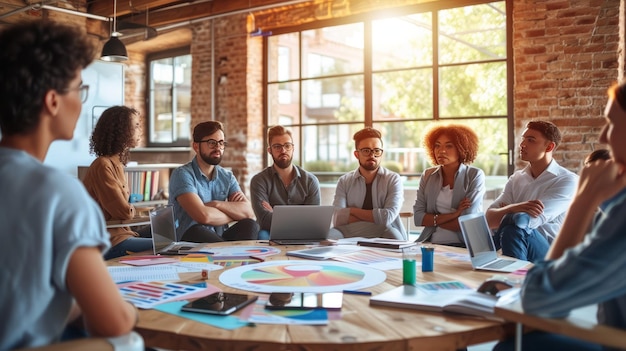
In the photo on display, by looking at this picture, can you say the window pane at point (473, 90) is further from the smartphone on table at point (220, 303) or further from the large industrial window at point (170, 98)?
the smartphone on table at point (220, 303)

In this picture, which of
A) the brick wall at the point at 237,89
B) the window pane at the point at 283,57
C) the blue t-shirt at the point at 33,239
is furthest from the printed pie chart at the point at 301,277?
the window pane at the point at 283,57

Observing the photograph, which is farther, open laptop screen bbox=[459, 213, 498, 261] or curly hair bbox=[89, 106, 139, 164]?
curly hair bbox=[89, 106, 139, 164]

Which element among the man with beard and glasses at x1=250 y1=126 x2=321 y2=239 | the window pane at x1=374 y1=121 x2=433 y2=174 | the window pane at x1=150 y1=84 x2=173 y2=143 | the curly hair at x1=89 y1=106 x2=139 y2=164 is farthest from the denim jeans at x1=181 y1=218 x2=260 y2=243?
the window pane at x1=150 y1=84 x2=173 y2=143

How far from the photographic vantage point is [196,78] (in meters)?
7.86

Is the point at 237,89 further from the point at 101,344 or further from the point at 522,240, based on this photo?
the point at 101,344

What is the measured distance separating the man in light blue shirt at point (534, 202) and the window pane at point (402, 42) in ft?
9.10

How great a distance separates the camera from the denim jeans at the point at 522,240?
11.3 ft

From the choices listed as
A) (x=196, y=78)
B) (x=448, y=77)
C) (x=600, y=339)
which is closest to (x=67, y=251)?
(x=600, y=339)

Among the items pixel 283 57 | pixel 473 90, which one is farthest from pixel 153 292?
pixel 283 57

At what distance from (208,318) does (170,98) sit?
24.9ft

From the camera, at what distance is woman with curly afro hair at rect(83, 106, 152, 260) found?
3385mm

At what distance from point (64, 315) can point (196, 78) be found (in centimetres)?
691

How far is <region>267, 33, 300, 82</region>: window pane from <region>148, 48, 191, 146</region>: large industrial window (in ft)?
5.20

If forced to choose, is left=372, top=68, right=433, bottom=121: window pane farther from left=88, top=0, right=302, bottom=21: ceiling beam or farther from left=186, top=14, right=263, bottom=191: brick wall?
left=88, top=0, right=302, bottom=21: ceiling beam
